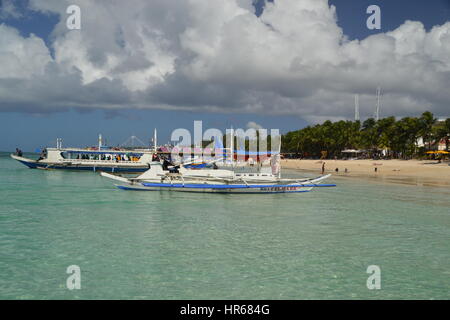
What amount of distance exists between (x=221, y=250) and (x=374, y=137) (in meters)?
99.9

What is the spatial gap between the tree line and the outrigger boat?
63.3 metres

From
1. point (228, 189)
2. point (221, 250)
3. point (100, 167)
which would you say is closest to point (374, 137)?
point (100, 167)

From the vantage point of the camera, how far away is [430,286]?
10672 millimetres

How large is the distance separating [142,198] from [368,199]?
1916cm

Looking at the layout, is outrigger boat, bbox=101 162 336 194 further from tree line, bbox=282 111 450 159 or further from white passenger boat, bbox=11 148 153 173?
tree line, bbox=282 111 450 159

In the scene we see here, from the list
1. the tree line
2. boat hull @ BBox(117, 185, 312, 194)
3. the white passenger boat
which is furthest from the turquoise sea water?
the tree line

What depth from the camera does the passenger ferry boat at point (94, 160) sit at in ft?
191

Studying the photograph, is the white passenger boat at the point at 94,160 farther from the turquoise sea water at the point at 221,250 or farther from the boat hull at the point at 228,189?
the turquoise sea water at the point at 221,250

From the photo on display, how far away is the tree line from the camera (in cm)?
8356

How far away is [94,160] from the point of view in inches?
2339

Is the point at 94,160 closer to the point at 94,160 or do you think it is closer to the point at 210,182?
the point at 94,160

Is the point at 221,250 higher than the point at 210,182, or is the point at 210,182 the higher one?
the point at 210,182

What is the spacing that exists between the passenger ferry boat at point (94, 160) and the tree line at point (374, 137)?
210 ft

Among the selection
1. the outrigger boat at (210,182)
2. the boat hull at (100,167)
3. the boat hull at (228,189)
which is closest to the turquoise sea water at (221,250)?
the outrigger boat at (210,182)
